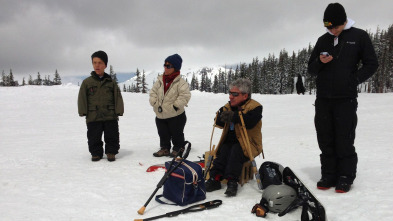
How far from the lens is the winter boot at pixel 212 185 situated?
4.37 meters

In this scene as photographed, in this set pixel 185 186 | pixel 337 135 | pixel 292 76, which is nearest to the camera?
pixel 185 186

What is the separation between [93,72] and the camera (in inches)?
253

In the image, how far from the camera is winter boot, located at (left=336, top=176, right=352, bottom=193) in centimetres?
407

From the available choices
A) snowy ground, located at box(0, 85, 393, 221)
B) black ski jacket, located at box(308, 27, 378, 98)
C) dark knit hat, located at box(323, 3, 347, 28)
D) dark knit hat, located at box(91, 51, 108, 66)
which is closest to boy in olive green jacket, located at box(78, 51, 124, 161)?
dark knit hat, located at box(91, 51, 108, 66)

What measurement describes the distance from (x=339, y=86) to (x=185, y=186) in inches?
111

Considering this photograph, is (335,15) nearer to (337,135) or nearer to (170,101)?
(337,135)

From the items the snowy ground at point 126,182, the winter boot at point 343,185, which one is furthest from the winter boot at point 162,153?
the winter boot at point 343,185

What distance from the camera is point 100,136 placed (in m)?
6.52

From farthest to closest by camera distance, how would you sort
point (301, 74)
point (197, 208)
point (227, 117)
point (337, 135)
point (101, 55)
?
point (301, 74) → point (101, 55) → point (227, 117) → point (337, 135) → point (197, 208)

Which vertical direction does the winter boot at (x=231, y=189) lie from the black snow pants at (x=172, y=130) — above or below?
below

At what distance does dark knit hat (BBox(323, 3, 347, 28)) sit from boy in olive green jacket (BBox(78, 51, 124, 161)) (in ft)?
15.9

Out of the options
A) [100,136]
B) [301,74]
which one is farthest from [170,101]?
[301,74]

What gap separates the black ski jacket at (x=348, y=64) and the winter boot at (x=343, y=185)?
1.29 metres

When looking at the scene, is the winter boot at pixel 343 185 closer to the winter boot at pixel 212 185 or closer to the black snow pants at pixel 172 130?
the winter boot at pixel 212 185
